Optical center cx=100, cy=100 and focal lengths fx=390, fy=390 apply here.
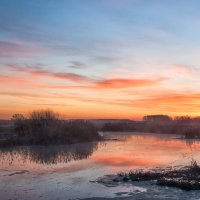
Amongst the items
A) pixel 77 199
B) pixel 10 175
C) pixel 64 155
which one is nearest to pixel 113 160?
pixel 64 155

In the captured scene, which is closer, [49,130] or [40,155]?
[40,155]

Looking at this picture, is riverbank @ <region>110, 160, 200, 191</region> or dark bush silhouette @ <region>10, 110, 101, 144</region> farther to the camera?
dark bush silhouette @ <region>10, 110, 101, 144</region>

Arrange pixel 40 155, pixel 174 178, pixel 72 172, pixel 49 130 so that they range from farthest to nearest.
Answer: pixel 49 130 → pixel 40 155 → pixel 72 172 → pixel 174 178

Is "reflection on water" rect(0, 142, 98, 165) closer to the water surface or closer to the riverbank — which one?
the water surface

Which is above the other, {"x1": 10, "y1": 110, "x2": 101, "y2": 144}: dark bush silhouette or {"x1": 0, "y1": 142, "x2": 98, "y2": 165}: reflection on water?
{"x1": 10, "y1": 110, "x2": 101, "y2": 144}: dark bush silhouette

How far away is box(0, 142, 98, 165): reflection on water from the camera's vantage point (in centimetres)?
2758

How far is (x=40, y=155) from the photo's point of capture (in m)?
31.1

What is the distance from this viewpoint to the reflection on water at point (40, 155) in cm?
2758

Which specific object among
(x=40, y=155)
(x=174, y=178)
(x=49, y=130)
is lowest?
(x=174, y=178)

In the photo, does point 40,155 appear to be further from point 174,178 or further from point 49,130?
point 174,178

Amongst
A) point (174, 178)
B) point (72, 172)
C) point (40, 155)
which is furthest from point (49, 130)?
point (174, 178)

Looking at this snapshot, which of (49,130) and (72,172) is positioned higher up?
(49,130)

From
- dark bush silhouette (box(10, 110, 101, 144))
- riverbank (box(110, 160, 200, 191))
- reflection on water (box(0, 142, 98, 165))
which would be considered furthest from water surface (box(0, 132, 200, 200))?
dark bush silhouette (box(10, 110, 101, 144))

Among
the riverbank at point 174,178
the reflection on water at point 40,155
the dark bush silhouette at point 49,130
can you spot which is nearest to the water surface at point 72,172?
the reflection on water at point 40,155
